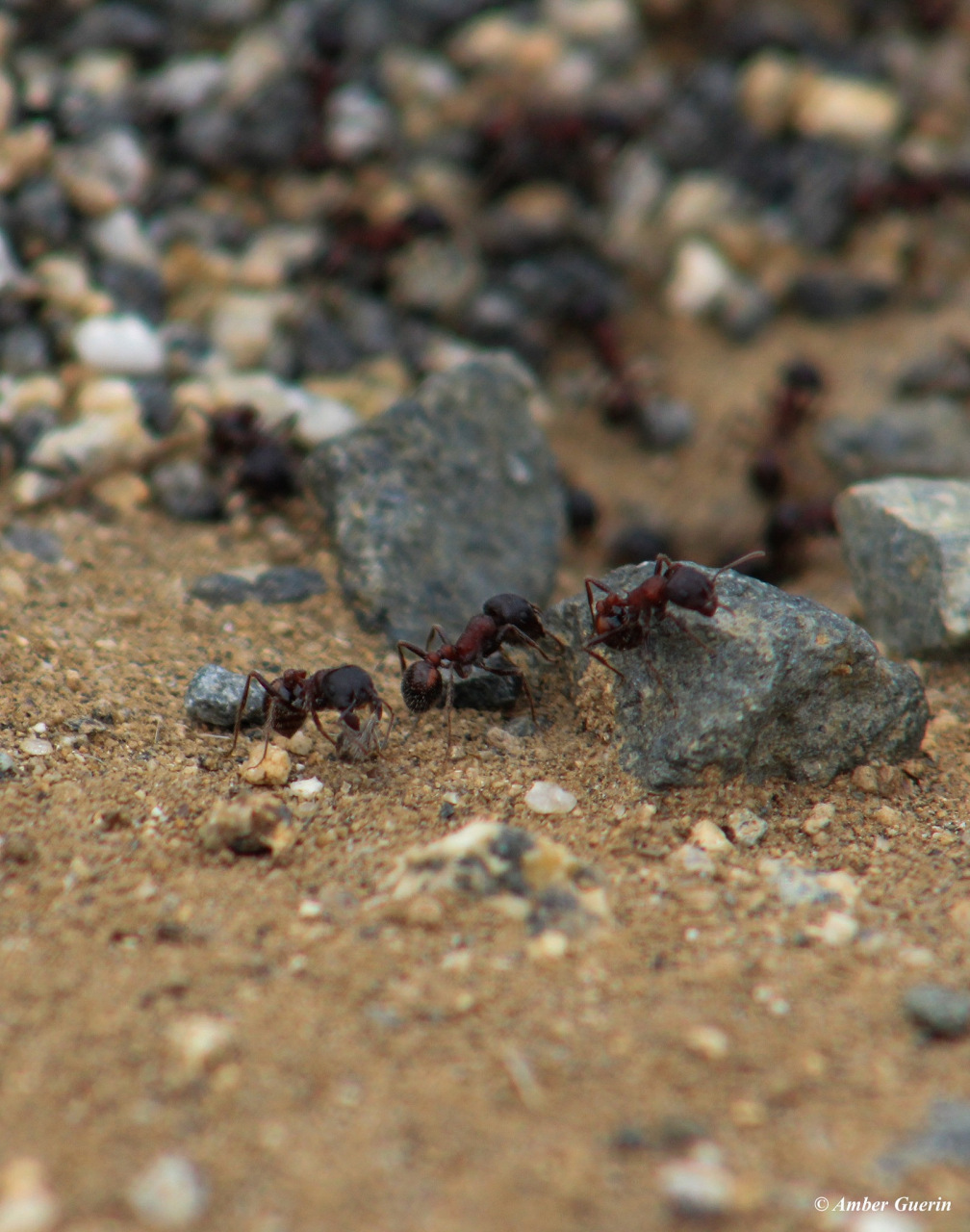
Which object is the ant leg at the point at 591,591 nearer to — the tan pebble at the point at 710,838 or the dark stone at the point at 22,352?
the tan pebble at the point at 710,838

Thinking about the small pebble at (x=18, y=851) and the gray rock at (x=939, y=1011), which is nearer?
the gray rock at (x=939, y=1011)

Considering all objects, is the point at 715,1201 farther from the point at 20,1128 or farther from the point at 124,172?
the point at 124,172

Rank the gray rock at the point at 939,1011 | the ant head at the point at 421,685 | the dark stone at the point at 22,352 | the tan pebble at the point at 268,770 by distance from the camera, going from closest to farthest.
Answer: the gray rock at the point at 939,1011, the tan pebble at the point at 268,770, the ant head at the point at 421,685, the dark stone at the point at 22,352

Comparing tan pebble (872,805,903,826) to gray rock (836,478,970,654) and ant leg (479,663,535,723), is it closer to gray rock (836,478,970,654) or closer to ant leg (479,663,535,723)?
gray rock (836,478,970,654)

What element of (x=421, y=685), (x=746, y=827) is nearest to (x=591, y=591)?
(x=421, y=685)

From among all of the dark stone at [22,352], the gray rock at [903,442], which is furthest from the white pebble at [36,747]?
the gray rock at [903,442]

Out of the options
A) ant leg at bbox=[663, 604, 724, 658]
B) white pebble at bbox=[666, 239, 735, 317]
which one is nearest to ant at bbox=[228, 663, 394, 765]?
ant leg at bbox=[663, 604, 724, 658]
